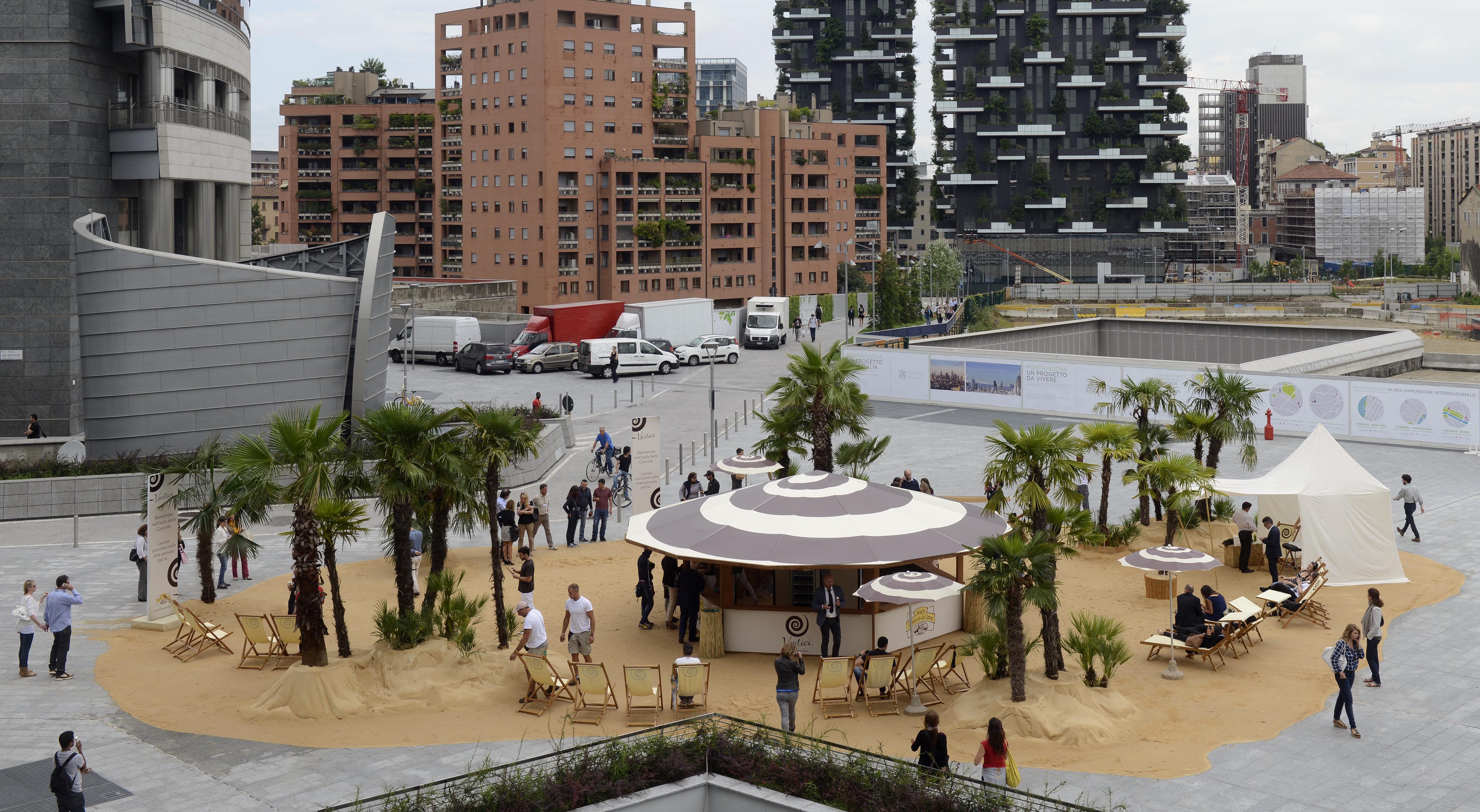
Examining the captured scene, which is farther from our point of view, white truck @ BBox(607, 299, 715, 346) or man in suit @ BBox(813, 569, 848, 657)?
white truck @ BBox(607, 299, 715, 346)

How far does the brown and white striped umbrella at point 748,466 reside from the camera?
2827cm

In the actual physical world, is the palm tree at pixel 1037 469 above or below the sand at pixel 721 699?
above

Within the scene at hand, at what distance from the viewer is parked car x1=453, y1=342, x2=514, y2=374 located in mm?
62031

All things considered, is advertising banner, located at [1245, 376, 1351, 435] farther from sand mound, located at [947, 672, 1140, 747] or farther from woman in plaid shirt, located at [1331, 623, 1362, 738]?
sand mound, located at [947, 672, 1140, 747]

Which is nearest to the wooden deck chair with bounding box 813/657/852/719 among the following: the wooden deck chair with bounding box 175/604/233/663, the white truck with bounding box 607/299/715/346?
the wooden deck chair with bounding box 175/604/233/663

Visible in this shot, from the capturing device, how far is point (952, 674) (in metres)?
19.5

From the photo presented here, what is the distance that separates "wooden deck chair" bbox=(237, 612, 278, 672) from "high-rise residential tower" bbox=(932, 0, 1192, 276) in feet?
394

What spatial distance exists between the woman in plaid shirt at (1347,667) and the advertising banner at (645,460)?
16112 millimetres

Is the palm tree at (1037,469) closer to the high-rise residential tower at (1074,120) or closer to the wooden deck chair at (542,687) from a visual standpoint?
the wooden deck chair at (542,687)

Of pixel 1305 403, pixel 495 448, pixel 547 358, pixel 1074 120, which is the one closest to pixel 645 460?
pixel 495 448

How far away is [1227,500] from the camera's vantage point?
2775cm

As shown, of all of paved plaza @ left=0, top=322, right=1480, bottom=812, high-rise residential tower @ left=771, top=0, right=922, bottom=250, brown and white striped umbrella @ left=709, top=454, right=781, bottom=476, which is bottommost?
paved plaza @ left=0, top=322, right=1480, bottom=812

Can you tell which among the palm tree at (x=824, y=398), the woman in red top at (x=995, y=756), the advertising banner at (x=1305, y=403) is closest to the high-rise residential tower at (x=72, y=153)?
the palm tree at (x=824, y=398)

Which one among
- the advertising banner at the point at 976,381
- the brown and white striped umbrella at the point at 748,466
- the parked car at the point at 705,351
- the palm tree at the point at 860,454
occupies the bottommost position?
A: the brown and white striped umbrella at the point at 748,466
